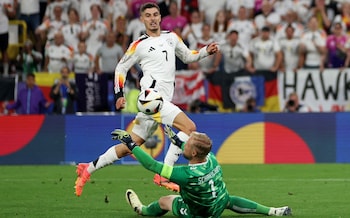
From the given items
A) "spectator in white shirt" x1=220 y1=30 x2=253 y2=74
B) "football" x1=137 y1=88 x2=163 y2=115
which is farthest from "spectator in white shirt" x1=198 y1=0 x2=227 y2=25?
"football" x1=137 y1=88 x2=163 y2=115

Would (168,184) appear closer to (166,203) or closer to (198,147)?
(166,203)

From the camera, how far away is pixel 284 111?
862 inches

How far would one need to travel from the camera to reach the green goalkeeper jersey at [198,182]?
32.7ft

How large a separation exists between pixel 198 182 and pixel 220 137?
34.8 ft

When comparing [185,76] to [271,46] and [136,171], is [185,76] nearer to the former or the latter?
[271,46]

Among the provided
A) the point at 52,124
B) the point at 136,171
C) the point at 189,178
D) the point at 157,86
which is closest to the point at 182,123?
the point at 157,86

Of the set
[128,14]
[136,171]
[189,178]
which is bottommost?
[136,171]

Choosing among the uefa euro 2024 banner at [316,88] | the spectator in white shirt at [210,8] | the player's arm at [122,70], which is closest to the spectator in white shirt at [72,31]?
the spectator in white shirt at [210,8]

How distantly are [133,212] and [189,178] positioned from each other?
2137 millimetres

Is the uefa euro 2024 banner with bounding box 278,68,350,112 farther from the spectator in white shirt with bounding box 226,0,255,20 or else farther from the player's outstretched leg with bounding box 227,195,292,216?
the player's outstretched leg with bounding box 227,195,292,216

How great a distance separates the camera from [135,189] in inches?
594

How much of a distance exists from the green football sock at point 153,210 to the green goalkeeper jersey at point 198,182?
825 mm

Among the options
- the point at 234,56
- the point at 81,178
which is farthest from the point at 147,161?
the point at 234,56

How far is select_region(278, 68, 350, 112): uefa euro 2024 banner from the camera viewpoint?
22.2 m
